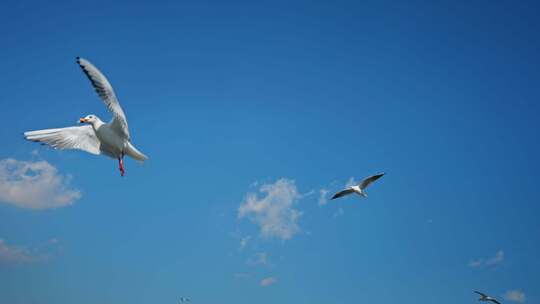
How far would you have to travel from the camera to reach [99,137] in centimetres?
2109

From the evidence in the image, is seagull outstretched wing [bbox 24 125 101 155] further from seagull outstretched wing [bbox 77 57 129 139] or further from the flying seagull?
seagull outstretched wing [bbox 77 57 129 139]

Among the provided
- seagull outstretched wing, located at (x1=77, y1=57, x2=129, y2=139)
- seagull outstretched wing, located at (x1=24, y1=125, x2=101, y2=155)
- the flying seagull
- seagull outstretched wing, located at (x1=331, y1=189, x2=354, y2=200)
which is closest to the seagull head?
the flying seagull

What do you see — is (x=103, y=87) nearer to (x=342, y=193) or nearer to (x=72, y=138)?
(x=72, y=138)

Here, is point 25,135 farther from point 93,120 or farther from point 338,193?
point 338,193

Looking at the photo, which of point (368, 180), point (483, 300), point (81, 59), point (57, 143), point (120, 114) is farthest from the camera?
point (483, 300)

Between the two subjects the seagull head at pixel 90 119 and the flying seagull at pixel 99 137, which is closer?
the flying seagull at pixel 99 137

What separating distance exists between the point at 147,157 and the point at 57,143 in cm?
380

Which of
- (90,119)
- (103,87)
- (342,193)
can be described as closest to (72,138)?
(90,119)

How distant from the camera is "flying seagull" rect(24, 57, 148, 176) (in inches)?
780

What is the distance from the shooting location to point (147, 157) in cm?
2228

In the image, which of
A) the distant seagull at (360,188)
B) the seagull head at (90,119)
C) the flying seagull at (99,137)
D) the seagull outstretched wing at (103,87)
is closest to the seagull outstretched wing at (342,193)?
the distant seagull at (360,188)

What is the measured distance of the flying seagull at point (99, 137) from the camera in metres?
19.8

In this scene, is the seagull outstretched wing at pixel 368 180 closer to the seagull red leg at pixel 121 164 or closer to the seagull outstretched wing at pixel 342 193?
the seagull outstretched wing at pixel 342 193

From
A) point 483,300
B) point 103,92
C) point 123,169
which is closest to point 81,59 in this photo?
point 103,92
